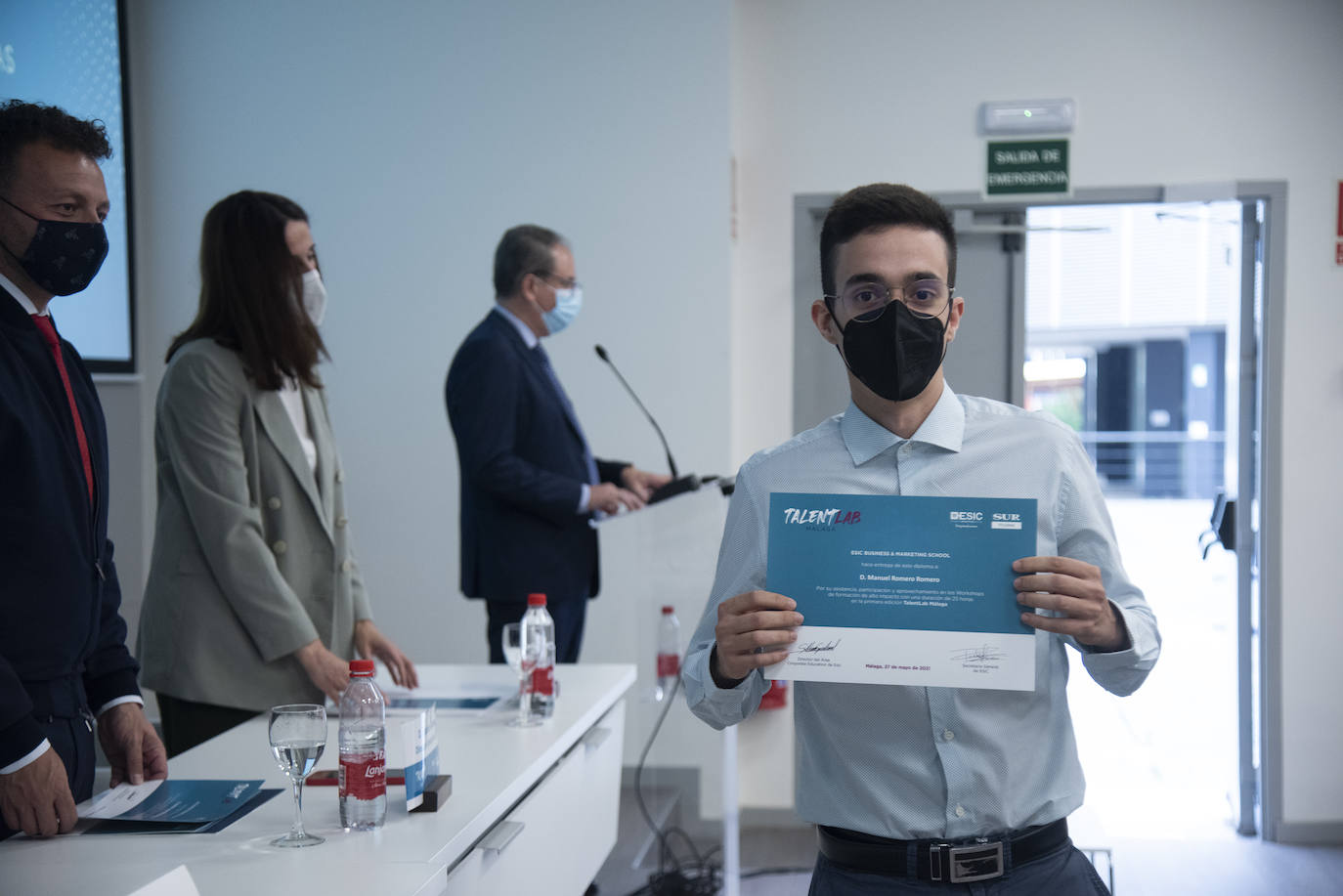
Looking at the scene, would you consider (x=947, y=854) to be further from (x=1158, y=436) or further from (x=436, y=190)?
(x=1158, y=436)

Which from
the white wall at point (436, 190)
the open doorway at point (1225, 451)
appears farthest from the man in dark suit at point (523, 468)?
the open doorway at point (1225, 451)

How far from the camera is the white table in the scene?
1290 millimetres

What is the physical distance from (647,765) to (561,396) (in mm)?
1094

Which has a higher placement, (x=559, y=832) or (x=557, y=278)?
(x=557, y=278)

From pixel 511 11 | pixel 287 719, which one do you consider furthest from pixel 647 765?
pixel 511 11

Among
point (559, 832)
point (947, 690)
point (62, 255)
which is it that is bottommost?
point (559, 832)

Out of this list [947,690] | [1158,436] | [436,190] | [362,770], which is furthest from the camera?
[1158,436]

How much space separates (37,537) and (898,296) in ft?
3.89

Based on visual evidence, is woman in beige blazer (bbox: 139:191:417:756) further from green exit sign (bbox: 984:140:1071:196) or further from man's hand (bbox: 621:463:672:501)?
green exit sign (bbox: 984:140:1071:196)

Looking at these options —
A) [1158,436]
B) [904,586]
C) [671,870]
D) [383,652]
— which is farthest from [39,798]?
[1158,436]

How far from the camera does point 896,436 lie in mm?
1294

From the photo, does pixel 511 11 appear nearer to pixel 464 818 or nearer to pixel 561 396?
pixel 561 396

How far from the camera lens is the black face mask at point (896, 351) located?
4.11 feet
